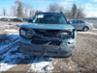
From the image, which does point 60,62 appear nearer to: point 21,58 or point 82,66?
point 82,66

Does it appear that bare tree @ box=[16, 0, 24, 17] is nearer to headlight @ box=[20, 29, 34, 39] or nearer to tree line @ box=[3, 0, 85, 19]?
tree line @ box=[3, 0, 85, 19]

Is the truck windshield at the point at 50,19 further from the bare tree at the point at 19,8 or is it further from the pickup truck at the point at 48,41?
the bare tree at the point at 19,8

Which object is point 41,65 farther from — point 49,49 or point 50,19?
point 50,19

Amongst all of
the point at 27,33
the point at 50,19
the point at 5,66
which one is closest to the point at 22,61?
the point at 5,66

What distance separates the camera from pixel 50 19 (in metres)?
9.21

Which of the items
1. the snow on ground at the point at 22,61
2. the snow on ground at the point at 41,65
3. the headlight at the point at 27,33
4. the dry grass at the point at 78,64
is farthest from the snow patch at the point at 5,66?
the dry grass at the point at 78,64

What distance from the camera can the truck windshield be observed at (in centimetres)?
908

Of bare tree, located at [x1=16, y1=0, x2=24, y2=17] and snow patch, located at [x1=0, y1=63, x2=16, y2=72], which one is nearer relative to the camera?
snow patch, located at [x1=0, y1=63, x2=16, y2=72]

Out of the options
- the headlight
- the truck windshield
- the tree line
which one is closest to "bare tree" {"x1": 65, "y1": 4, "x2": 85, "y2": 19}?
the tree line

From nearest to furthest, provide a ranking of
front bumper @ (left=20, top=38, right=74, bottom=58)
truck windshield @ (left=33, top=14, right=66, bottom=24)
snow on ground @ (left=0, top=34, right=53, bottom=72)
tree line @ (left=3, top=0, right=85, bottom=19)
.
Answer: snow on ground @ (left=0, top=34, right=53, bottom=72), front bumper @ (left=20, top=38, right=74, bottom=58), truck windshield @ (left=33, top=14, right=66, bottom=24), tree line @ (left=3, top=0, right=85, bottom=19)

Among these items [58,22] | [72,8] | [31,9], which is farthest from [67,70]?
[31,9]

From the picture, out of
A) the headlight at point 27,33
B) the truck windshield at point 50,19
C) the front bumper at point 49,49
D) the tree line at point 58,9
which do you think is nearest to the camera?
the front bumper at point 49,49

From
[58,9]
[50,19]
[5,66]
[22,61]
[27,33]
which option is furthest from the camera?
[58,9]

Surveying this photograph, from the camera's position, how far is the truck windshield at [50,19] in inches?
357
